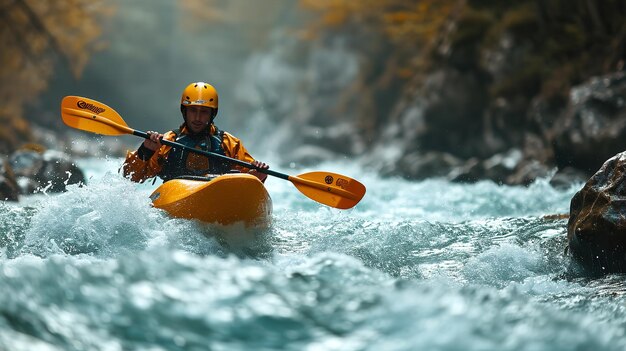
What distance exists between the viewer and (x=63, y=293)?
2.54 m

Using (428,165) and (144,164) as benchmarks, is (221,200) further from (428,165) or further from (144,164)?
(428,165)

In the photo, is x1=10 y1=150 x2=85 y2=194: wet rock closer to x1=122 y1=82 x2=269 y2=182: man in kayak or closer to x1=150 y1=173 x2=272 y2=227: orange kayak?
x1=122 y1=82 x2=269 y2=182: man in kayak

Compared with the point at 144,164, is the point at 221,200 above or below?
below

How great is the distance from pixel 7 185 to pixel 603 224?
610 cm

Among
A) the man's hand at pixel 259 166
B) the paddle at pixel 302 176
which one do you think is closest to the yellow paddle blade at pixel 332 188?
the paddle at pixel 302 176

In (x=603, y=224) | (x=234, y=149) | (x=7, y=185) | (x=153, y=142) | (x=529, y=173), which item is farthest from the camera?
(x=529, y=173)

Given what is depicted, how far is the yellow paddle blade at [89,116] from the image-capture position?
6176 millimetres

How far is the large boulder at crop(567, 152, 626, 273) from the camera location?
4.30 metres

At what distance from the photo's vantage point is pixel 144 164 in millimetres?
6031

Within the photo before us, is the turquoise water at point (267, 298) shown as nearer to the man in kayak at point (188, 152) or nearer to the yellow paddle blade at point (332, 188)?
the man in kayak at point (188, 152)

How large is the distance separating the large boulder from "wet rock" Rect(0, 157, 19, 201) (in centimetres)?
566

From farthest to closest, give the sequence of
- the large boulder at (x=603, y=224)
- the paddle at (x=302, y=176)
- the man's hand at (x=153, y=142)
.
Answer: the paddle at (x=302, y=176)
the man's hand at (x=153, y=142)
the large boulder at (x=603, y=224)

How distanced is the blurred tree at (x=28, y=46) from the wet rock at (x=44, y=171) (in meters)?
3.60

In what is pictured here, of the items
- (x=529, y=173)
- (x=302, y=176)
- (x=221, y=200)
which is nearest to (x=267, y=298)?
(x=221, y=200)
